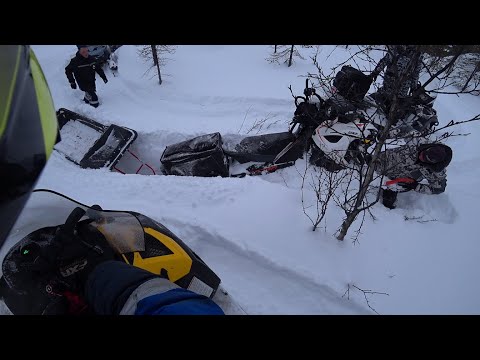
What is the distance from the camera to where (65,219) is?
10.2 feet

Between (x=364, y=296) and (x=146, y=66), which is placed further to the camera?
(x=146, y=66)

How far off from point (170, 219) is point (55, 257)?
205 cm

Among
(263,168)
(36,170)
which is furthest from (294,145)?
(36,170)

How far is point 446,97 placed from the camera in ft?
30.6

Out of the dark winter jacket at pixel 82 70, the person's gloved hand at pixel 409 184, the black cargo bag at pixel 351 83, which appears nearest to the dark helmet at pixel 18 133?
the person's gloved hand at pixel 409 184

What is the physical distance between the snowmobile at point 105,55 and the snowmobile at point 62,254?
7.00 meters

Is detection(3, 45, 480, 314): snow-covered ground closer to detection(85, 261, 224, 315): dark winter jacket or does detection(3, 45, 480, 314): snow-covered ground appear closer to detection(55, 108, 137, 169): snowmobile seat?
detection(55, 108, 137, 169): snowmobile seat

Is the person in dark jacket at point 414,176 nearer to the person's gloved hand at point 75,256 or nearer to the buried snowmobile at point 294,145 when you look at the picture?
the buried snowmobile at point 294,145

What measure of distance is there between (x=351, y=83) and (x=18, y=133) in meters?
5.81

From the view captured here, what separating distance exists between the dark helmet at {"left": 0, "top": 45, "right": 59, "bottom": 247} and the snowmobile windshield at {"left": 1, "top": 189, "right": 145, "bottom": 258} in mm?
1346

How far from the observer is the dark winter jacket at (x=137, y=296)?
5.79ft

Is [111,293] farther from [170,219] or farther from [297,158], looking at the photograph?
[297,158]
